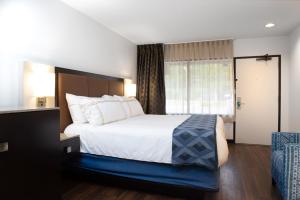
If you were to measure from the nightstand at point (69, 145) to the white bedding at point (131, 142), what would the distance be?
0.30 feet

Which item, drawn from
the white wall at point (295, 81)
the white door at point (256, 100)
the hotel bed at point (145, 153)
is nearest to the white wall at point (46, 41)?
the hotel bed at point (145, 153)

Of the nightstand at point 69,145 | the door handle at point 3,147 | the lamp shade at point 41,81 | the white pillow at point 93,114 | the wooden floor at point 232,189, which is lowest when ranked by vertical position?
the wooden floor at point 232,189

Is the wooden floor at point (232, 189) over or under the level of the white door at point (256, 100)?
under

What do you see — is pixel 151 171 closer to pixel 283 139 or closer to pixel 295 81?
pixel 283 139

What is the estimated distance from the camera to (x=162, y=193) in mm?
2289

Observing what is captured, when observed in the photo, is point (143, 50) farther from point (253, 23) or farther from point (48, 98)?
point (48, 98)

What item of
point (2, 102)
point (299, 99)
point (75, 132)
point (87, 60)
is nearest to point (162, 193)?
point (75, 132)

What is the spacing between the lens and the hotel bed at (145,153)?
2.03 m

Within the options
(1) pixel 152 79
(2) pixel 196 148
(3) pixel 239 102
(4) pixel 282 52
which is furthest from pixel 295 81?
(2) pixel 196 148

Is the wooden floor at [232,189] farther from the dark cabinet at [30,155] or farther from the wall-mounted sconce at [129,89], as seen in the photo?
the wall-mounted sconce at [129,89]

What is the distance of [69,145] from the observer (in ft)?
7.45

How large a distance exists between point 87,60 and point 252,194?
298 cm

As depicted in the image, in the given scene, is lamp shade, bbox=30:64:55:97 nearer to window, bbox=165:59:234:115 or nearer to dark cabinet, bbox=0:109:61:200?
dark cabinet, bbox=0:109:61:200

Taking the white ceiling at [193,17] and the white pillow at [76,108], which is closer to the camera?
the white pillow at [76,108]
